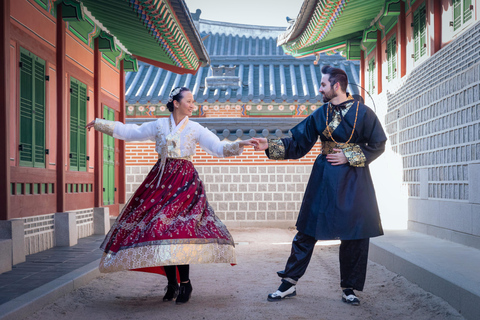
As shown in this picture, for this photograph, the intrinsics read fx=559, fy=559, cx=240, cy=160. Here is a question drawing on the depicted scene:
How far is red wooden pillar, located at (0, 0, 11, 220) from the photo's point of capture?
17.3 feet

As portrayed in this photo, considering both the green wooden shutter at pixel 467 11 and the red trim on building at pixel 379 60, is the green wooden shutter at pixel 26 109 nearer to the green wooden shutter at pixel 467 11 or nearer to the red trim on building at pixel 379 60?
the green wooden shutter at pixel 467 11

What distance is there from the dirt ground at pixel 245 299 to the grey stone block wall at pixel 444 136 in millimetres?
1311

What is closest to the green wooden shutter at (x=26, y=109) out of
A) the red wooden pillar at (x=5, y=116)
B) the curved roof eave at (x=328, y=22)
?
the red wooden pillar at (x=5, y=116)

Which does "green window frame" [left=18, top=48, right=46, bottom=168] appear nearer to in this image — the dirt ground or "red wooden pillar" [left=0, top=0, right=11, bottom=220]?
"red wooden pillar" [left=0, top=0, right=11, bottom=220]

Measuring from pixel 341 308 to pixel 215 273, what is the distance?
2.13 m

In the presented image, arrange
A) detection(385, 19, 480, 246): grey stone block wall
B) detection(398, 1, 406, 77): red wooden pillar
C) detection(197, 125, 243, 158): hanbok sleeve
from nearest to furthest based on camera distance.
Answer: detection(197, 125, 243, 158): hanbok sleeve
detection(385, 19, 480, 246): grey stone block wall
detection(398, 1, 406, 77): red wooden pillar

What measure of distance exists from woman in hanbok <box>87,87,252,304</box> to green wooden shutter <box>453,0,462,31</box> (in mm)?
3575

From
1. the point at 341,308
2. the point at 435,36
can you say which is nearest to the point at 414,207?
the point at 435,36

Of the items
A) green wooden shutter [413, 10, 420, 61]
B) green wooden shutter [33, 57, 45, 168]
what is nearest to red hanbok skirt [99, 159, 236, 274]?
green wooden shutter [33, 57, 45, 168]

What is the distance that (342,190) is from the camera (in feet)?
13.0

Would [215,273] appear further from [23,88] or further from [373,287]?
[23,88]

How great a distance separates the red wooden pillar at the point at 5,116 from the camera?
5285 mm

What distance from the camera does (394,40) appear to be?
9.45 m

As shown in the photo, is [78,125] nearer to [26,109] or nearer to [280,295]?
[26,109]
